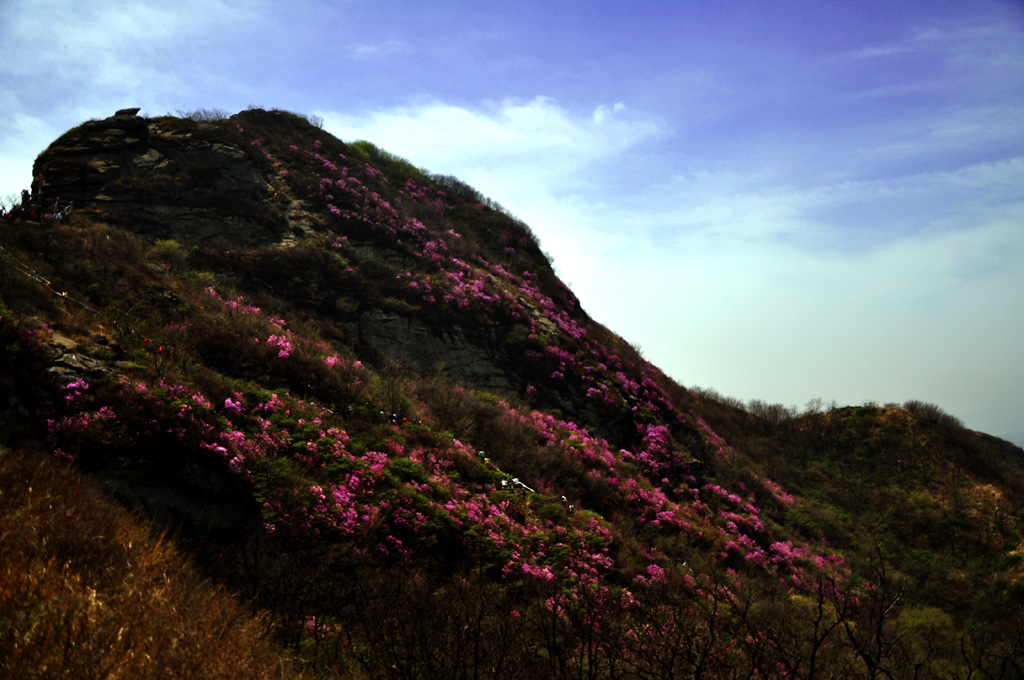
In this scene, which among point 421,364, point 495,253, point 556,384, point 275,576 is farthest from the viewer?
point 495,253

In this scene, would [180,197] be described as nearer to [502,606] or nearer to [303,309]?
[303,309]

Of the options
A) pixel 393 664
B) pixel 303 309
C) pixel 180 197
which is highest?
pixel 180 197

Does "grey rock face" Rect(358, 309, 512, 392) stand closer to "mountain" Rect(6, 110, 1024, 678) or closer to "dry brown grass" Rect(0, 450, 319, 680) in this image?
"mountain" Rect(6, 110, 1024, 678)

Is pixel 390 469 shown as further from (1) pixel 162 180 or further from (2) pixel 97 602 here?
(1) pixel 162 180

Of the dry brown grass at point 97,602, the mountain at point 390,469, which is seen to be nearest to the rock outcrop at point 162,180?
the mountain at point 390,469

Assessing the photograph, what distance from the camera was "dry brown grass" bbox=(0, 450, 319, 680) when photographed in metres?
4.05

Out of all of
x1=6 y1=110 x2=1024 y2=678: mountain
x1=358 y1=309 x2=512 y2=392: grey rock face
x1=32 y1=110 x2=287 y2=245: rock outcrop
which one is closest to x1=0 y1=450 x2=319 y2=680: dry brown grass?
x1=6 y1=110 x2=1024 y2=678: mountain

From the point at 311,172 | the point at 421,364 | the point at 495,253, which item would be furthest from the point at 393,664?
the point at 495,253

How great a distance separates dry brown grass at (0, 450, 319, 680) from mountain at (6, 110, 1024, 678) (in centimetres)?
4

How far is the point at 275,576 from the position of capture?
29.2 feet

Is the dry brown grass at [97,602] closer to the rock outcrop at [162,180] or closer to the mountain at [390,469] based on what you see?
the mountain at [390,469]

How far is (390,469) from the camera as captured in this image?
13492 millimetres

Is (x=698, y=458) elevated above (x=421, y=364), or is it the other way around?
(x=698, y=458)

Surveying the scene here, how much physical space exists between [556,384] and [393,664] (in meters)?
18.2
